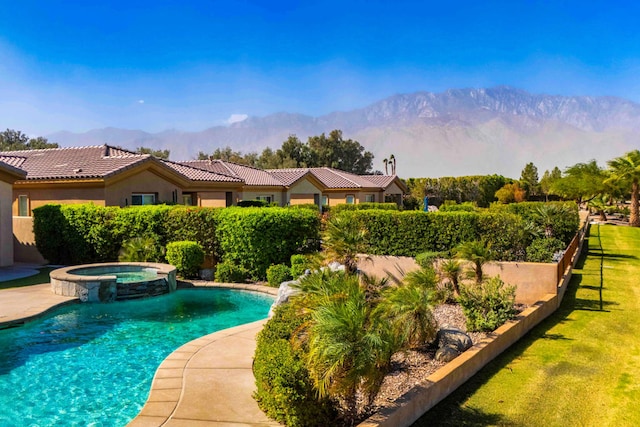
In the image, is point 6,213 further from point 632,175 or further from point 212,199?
point 632,175

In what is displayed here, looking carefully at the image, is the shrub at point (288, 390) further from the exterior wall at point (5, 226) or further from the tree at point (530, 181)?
the tree at point (530, 181)

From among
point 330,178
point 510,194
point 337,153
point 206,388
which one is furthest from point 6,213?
point 337,153

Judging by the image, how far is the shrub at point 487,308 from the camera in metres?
10.7

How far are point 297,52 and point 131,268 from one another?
273ft

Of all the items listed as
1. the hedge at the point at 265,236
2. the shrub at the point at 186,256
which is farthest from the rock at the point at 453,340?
the shrub at the point at 186,256

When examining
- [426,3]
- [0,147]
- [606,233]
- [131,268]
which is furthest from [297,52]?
[131,268]

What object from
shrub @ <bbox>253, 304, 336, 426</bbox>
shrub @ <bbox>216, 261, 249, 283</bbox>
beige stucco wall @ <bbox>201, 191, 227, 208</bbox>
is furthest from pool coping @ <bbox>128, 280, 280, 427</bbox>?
beige stucco wall @ <bbox>201, 191, 227, 208</bbox>

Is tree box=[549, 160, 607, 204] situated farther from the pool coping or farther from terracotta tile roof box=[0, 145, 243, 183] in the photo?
the pool coping

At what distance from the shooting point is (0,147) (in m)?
83.1

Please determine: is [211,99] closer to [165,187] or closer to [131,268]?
[165,187]

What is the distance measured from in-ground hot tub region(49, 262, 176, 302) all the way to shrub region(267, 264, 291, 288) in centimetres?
336

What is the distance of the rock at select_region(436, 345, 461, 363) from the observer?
8883 millimetres

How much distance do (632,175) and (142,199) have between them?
3781 centimetres

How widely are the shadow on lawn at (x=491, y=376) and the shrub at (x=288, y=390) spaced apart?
62.7 inches
